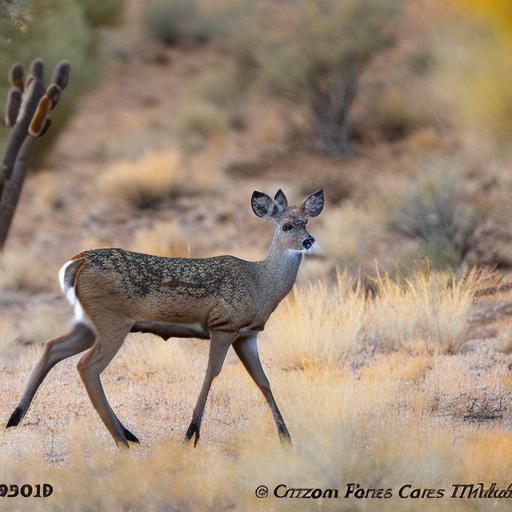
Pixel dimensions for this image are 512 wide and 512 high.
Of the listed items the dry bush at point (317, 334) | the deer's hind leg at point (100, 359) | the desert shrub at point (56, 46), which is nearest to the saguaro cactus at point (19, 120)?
the desert shrub at point (56, 46)

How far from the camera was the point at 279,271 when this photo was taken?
736 cm

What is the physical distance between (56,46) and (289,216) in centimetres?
1169

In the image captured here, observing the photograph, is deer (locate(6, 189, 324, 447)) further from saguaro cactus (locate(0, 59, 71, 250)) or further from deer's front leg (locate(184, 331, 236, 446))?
saguaro cactus (locate(0, 59, 71, 250))

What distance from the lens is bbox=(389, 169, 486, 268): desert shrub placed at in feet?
45.3

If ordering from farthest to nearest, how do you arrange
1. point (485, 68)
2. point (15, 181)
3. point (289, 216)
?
point (15, 181) < point (485, 68) < point (289, 216)

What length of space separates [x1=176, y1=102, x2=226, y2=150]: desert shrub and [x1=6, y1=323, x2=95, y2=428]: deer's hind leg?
19081mm

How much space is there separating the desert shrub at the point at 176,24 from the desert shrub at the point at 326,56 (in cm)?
1420

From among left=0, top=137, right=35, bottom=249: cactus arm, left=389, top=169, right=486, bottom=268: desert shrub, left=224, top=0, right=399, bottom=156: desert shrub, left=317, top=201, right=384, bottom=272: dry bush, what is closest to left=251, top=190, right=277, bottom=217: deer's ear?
left=389, top=169, right=486, bottom=268: desert shrub

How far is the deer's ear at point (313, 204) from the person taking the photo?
301 inches

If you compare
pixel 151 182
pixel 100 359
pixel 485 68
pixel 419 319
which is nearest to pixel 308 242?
pixel 100 359

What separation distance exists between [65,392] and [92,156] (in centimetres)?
1729

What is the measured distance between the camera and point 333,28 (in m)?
22.9

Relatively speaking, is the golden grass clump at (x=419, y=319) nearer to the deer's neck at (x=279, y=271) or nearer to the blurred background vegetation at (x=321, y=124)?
the blurred background vegetation at (x=321, y=124)

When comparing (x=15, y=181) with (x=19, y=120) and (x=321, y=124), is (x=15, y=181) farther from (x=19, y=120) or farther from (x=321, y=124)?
(x=321, y=124)
